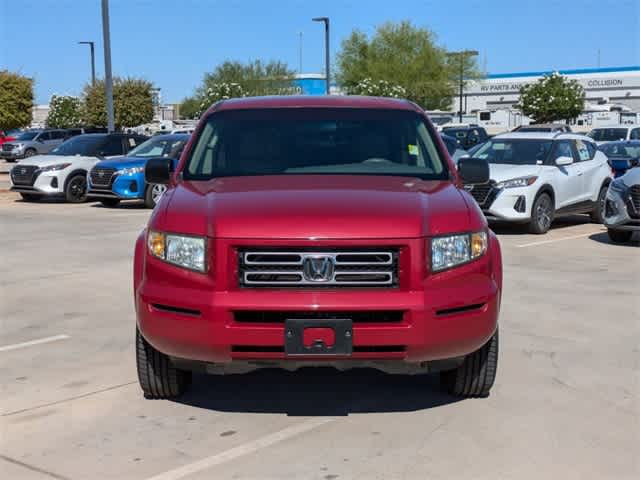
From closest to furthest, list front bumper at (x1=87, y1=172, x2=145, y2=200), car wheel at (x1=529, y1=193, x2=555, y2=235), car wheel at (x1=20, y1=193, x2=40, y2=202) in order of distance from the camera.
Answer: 1. car wheel at (x1=529, y1=193, x2=555, y2=235)
2. front bumper at (x1=87, y1=172, x2=145, y2=200)
3. car wheel at (x1=20, y1=193, x2=40, y2=202)

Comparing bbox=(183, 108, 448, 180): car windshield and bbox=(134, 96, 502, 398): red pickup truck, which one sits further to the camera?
bbox=(183, 108, 448, 180): car windshield

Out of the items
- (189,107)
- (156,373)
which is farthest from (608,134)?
(189,107)

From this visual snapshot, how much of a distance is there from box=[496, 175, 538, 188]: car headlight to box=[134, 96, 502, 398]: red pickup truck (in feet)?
28.9

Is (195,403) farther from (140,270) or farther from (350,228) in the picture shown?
(350,228)

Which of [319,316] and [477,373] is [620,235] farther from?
[319,316]

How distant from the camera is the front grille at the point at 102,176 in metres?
19.0

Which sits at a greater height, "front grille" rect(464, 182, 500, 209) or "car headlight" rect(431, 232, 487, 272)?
"car headlight" rect(431, 232, 487, 272)

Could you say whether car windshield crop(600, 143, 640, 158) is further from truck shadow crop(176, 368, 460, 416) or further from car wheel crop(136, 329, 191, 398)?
car wheel crop(136, 329, 191, 398)

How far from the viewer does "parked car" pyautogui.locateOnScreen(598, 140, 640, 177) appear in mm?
19770

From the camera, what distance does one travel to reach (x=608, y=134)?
2947 cm

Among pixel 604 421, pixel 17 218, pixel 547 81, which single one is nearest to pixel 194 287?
pixel 604 421

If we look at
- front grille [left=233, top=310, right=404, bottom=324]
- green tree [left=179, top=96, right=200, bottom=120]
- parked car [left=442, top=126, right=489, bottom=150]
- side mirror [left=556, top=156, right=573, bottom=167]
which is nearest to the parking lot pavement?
front grille [left=233, top=310, right=404, bottom=324]

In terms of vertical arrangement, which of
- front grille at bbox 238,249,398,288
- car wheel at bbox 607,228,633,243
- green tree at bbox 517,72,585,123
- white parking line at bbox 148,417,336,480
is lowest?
car wheel at bbox 607,228,633,243

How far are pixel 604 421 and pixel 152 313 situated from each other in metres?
2.53
